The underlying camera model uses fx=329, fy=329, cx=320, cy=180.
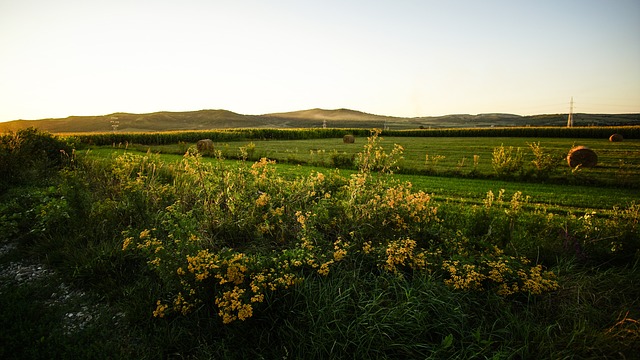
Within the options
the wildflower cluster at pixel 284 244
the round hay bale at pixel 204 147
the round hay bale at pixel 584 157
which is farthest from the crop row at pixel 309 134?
the wildflower cluster at pixel 284 244

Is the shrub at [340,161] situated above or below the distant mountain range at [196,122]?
below

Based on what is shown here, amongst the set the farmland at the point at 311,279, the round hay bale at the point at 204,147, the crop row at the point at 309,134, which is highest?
the crop row at the point at 309,134

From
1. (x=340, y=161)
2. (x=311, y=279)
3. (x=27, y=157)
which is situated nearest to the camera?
(x=311, y=279)

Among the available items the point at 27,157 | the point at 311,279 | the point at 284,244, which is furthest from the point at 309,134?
the point at 311,279

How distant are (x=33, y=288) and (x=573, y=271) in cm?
705

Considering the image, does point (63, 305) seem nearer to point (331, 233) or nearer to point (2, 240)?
point (2, 240)

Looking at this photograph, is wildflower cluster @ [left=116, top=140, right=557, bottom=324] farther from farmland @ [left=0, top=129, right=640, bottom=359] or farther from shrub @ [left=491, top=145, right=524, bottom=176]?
shrub @ [left=491, top=145, right=524, bottom=176]

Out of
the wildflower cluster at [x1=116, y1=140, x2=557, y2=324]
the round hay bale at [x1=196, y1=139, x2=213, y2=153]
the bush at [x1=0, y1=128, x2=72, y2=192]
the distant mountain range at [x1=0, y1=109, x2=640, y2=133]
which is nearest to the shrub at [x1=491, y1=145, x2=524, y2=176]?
the wildflower cluster at [x1=116, y1=140, x2=557, y2=324]

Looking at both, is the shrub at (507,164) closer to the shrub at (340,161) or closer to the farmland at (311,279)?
the shrub at (340,161)

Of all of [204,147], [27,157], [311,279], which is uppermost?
[27,157]

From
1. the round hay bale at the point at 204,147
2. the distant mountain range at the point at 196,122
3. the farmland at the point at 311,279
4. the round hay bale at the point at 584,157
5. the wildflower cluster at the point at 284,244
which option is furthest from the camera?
the distant mountain range at the point at 196,122

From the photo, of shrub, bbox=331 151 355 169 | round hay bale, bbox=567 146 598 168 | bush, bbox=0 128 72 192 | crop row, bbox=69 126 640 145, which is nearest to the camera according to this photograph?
bush, bbox=0 128 72 192

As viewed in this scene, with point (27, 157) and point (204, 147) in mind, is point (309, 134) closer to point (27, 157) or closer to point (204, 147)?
point (204, 147)

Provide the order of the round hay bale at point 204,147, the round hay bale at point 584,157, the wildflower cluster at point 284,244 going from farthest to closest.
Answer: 1. the round hay bale at point 204,147
2. the round hay bale at point 584,157
3. the wildflower cluster at point 284,244
